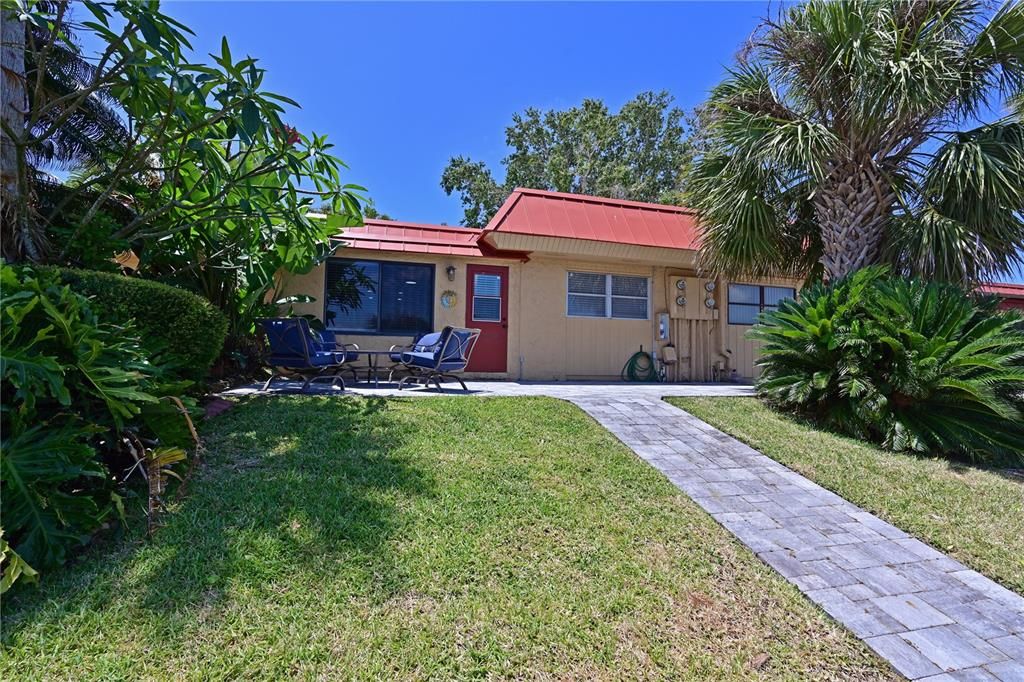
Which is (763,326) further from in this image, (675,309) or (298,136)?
(298,136)

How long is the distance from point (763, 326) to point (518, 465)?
4606 mm

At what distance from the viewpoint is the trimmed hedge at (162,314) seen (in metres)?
3.65

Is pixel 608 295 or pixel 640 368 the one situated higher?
pixel 608 295

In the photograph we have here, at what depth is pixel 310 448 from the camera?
4105 mm

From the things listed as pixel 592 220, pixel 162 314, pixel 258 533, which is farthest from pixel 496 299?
pixel 258 533

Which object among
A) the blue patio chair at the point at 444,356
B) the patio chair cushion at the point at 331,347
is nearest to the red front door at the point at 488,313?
the blue patio chair at the point at 444,356

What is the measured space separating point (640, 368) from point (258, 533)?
8621 millimetres

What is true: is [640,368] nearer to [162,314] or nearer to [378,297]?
[378,297]

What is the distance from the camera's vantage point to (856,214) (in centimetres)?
721

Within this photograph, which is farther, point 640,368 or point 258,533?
point 640,368

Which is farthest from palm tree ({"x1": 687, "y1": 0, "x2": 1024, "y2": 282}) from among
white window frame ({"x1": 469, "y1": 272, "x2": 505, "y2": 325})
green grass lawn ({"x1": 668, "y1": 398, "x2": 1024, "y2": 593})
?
white window frame ({"x1": 469, "y1": 272, "x2": 505, "y2": 325})

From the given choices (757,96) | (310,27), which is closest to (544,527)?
(310,27)

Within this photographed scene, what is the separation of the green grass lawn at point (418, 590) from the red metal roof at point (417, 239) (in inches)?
225

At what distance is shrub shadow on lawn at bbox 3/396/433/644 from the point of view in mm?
2303
